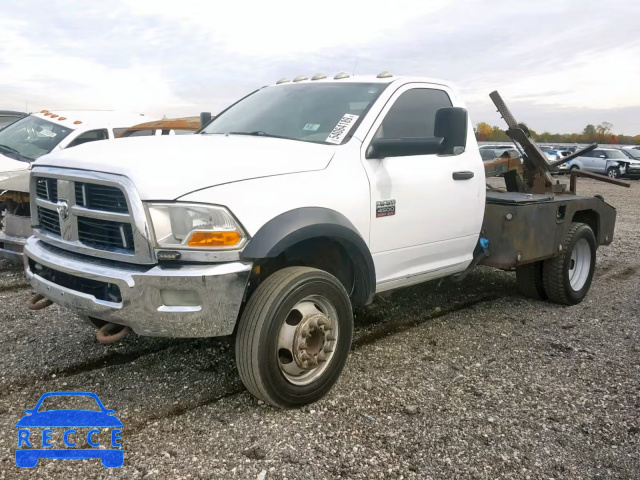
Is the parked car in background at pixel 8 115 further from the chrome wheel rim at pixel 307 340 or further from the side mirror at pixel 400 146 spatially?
the chrome wheel rim at pixel 307 340

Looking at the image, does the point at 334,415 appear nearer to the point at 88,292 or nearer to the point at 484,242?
the point at 88,292

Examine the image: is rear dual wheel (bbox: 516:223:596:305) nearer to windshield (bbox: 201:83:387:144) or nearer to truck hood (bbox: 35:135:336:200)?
windshield (bbox: 201:83:387:144)

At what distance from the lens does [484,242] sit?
16.5 ft

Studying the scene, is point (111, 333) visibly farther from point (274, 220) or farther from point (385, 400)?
point (385, 400)

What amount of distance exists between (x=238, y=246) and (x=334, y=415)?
1188 mm

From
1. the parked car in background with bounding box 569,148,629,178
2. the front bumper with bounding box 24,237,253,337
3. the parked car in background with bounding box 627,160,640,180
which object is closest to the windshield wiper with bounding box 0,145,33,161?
the front bumper with bounding box 24,237,253,337

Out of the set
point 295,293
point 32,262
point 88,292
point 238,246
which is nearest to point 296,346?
point 295,293

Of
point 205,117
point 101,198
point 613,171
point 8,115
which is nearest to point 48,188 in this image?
point 101,198

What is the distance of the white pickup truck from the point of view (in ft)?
9.98

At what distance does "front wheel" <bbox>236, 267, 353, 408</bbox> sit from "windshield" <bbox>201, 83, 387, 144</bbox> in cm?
107

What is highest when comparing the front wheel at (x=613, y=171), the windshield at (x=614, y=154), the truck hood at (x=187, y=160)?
the truck hood at (x=187, y=160)

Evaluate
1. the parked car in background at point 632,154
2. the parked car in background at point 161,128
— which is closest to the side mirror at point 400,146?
the parked car in background at point 161,128

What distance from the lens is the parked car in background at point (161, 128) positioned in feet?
26.8

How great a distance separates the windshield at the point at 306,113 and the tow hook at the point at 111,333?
1701 mm
